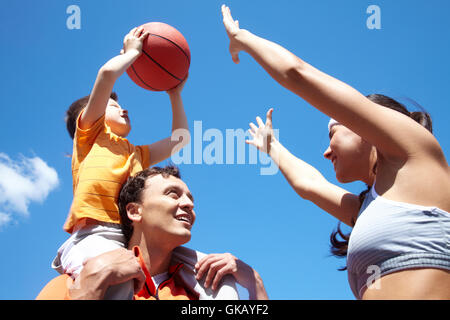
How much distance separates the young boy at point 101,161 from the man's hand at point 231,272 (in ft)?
2.78

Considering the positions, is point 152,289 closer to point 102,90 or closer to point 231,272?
point 231,272

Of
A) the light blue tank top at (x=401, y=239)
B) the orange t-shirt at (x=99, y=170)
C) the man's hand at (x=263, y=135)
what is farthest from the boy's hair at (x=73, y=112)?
the light blue tank top at (x=401, y=239)

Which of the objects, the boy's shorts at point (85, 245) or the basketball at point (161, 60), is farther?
the basketball at point (161, 60)

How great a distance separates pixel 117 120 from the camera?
4.34m

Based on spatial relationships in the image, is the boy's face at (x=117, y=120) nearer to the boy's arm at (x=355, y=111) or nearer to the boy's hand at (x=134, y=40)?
the boy's hand at (x=134, y=40)

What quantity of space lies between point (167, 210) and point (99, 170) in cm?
78

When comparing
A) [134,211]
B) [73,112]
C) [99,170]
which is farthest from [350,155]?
[73,112]

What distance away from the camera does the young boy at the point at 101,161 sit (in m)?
3.56

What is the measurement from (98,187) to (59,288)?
1003 millimetres

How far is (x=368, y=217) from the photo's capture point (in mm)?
2590

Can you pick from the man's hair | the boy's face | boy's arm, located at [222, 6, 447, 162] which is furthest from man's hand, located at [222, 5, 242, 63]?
the boy's face
